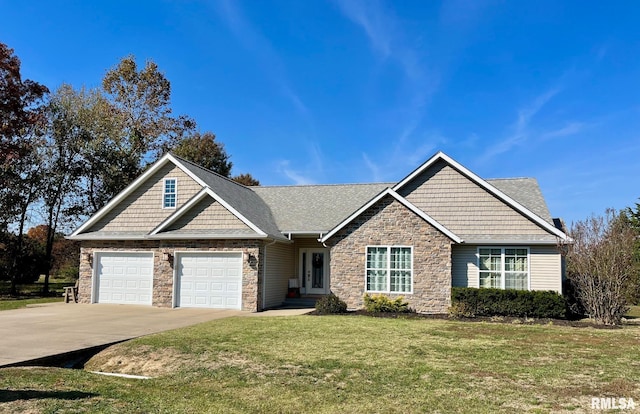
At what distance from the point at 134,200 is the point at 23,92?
A: 12395mm

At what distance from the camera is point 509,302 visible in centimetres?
1689

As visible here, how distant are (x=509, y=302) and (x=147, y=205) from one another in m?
15.6

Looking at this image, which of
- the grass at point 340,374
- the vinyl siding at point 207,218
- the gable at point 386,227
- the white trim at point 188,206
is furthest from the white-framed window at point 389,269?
the white trim at point 188,206

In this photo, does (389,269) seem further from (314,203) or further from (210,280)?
(314,203)

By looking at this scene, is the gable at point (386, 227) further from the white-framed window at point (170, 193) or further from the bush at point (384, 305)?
the white-framed window at point (170, 193)

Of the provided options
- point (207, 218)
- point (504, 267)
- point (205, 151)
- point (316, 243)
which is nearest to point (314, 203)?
point (316, 243)

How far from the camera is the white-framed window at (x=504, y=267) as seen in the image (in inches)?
723

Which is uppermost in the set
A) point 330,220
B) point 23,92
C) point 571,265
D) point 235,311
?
point 23,92

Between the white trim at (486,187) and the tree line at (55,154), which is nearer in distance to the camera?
the white trim at (486,187)

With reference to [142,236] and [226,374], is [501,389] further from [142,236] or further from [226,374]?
[142,236]

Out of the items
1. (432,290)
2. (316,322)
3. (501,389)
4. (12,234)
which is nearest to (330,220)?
(432,290)

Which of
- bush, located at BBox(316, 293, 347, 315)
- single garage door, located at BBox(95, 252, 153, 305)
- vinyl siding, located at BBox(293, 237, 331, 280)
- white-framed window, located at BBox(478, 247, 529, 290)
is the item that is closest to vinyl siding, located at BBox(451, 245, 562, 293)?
white-framed window, located at BBox(478, 247, 529, 290)

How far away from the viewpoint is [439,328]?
14.0 metres

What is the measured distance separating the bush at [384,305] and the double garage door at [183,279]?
5017 mm
